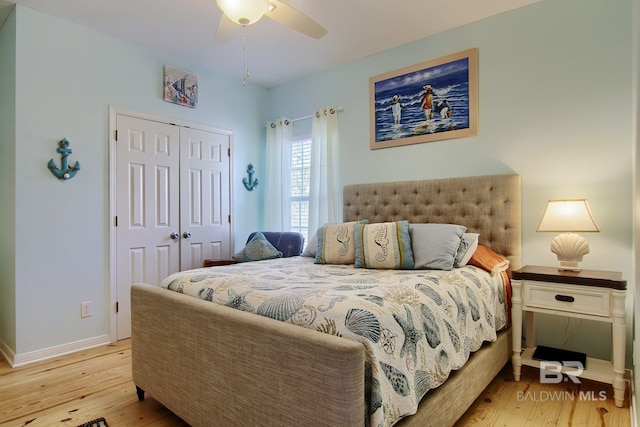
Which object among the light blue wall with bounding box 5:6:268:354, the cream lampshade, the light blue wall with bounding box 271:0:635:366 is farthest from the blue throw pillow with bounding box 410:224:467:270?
the light blue wall with bounding box 5:6:268:354

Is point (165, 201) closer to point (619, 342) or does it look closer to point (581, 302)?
point (581, 302)

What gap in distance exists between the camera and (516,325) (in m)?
2.25

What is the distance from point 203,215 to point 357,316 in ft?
9.50

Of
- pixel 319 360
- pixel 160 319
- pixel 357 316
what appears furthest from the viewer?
pixel 160 319

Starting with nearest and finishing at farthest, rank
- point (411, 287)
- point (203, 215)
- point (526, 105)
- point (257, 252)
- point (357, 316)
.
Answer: point (357, 316) < point (411, 287) < point (526, 105) < point (257, 252) < point (203, 215)

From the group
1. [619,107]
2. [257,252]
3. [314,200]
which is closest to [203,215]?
[257,252]

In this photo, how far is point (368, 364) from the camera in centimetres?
121

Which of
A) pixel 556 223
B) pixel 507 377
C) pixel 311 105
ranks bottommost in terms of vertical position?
pixel 507 377

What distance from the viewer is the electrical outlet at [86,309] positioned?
117 inches

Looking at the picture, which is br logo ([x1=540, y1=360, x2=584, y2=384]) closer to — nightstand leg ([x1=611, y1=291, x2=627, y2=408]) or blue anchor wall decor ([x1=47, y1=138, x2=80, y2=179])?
nightstand leg ([x1=611, y1=291, x2=627, y2=408])

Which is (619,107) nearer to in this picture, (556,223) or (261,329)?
(556,223)

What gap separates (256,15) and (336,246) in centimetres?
159

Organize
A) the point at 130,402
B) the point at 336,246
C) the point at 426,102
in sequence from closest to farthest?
the point at 130,402
the point at 336,246
the point at 426,102

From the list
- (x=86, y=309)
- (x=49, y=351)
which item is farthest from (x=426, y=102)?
(x=49, y=351)
